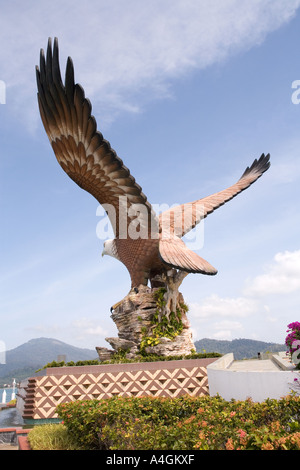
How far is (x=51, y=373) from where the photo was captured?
9.20 m

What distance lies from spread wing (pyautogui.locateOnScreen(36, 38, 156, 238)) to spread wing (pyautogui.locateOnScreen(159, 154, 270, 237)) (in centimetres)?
207

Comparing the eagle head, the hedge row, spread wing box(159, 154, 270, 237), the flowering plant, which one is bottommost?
the hedge row

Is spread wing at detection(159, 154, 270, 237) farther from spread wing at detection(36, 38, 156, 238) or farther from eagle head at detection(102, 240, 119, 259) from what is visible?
Result: spread wing at detection(36, 38, 156, 238)

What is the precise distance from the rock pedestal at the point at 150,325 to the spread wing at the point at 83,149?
2.20m

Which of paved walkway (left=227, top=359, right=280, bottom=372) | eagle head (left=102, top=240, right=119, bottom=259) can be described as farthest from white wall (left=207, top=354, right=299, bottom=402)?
eagle head (left=102, top=240, right=119, bottom=259)

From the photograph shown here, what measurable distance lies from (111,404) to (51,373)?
4271 mm

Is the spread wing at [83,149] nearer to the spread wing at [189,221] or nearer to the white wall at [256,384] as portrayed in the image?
the spread wing at [189,221]

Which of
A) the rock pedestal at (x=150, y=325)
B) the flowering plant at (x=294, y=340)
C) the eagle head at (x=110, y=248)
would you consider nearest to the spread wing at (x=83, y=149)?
the eagle head at (x=110, y=248)

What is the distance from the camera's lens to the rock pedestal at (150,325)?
1084cm

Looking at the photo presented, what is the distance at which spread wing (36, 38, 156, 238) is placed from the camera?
8.19 m

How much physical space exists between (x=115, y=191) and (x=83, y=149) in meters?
1.58

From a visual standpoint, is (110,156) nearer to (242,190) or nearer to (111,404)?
(111,404)

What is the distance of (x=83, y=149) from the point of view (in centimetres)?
920

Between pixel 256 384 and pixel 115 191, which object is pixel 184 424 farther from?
pixel 115 191
